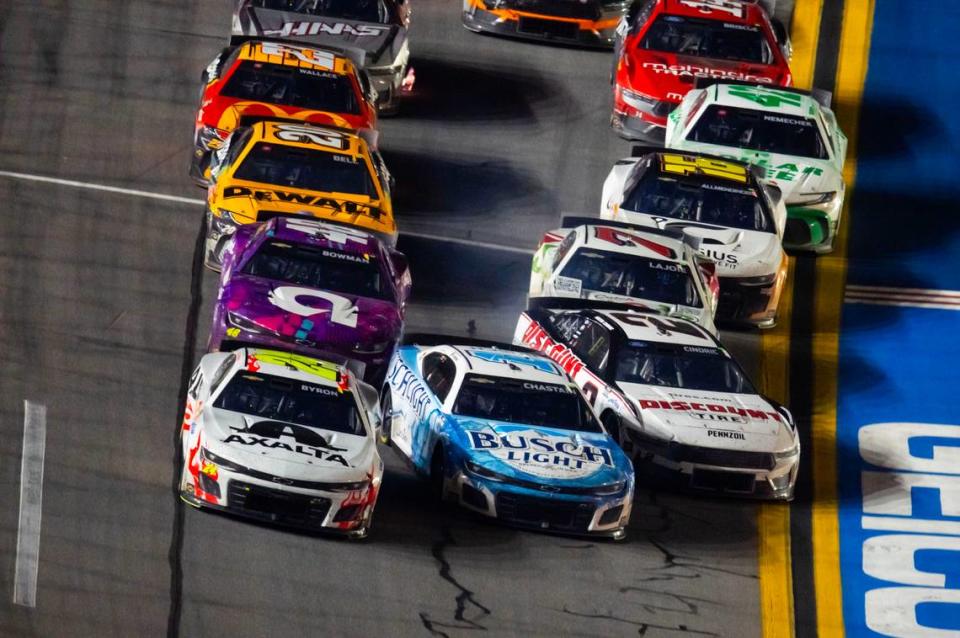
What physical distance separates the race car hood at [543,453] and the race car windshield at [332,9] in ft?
31.0

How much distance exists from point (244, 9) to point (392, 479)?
31.0 ft

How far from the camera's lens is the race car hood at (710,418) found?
58.3ft

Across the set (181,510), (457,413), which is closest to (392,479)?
(457,413)

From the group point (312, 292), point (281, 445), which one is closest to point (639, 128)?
point (312, 292)

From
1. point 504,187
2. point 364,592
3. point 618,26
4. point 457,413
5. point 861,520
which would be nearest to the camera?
point 364,592

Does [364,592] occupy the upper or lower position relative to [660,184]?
lower

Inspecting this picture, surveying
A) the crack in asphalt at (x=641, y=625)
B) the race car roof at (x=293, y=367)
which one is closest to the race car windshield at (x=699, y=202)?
the race car roof at (x=293, y=367)

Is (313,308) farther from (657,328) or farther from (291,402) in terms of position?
(657,328)

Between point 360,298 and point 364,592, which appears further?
point 360,298

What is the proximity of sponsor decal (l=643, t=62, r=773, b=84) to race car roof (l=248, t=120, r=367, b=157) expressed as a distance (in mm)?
4407

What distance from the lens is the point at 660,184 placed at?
877 inches

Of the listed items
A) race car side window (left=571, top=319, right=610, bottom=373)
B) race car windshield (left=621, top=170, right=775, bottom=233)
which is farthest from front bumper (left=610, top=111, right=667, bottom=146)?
race car side window (left=571, top=319, right=610, bottom=373)

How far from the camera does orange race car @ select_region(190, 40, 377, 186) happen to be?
22.5 metres

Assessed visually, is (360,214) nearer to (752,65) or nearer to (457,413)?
(457,413)
